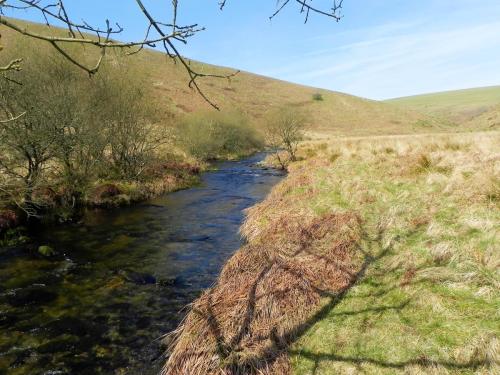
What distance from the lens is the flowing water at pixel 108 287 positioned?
21.4 feet

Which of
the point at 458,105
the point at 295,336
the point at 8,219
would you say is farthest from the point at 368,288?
the point at 458,105

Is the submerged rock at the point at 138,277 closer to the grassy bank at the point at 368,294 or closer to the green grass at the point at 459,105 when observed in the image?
the grassy bank at the point at 368,294

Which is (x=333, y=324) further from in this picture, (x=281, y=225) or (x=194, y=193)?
(x=194, y=193)

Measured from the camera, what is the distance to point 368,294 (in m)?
6.23

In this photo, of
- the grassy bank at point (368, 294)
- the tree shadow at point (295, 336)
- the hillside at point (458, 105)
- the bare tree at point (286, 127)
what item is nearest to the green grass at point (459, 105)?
the hillside at point (458, 105)

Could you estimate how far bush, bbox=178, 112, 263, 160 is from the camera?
3619cm

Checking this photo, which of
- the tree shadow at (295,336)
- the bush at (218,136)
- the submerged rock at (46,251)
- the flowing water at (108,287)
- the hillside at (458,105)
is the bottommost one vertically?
the flowing water at (108,287)

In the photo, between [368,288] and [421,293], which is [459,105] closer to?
[368,288]

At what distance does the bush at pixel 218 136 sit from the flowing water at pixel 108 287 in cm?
1978

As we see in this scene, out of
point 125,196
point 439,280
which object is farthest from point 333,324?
point 125,196

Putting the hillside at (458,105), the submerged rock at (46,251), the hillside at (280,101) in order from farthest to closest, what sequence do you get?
the hillside at (458,105)
the hillside at (280,101)
the submerged rock at (46,251)

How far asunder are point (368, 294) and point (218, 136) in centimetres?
3862

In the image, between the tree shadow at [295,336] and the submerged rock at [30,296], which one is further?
the submerged rock at [30,296]

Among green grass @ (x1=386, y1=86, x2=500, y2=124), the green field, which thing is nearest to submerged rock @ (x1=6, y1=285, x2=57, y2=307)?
the green field
